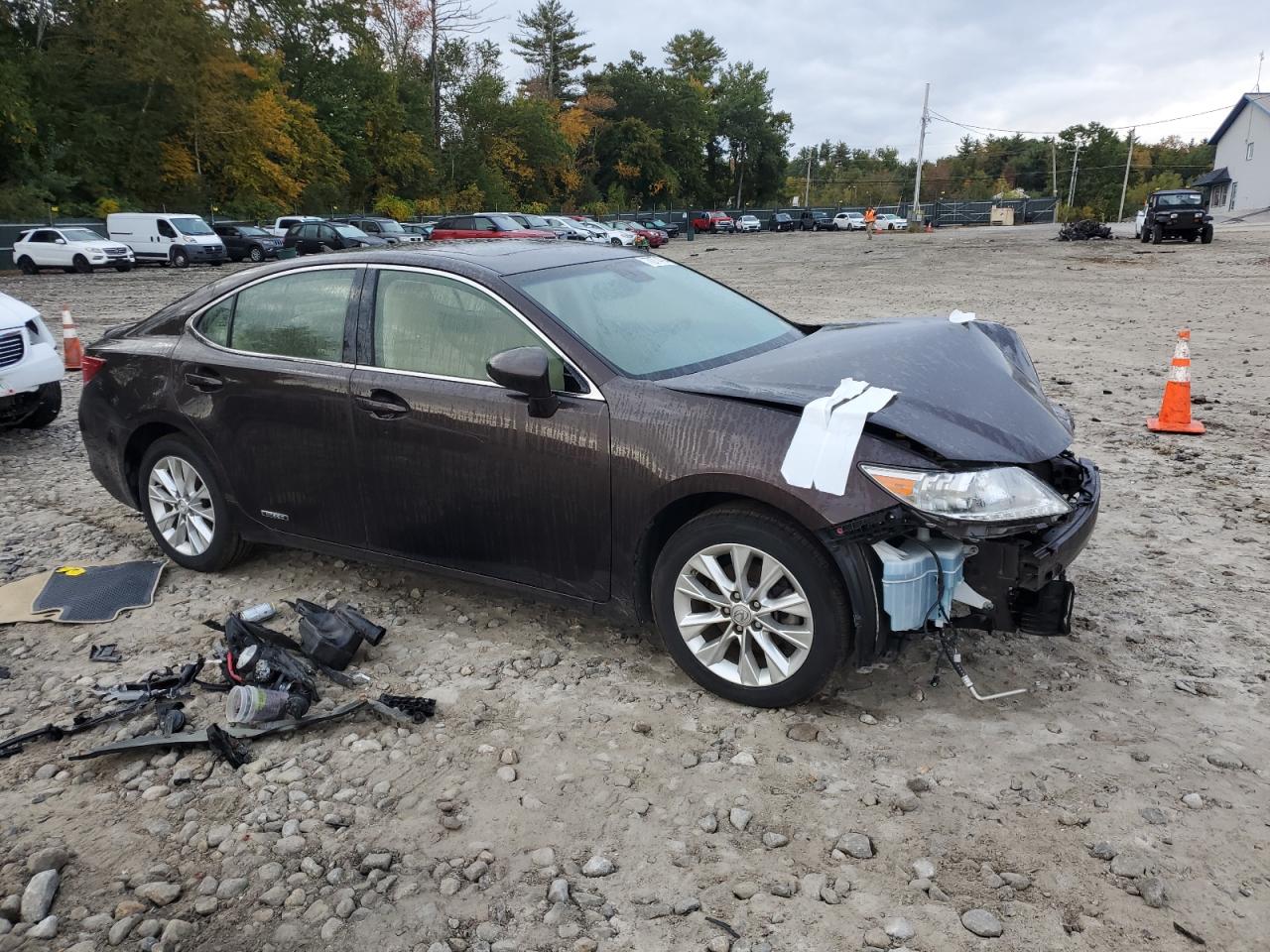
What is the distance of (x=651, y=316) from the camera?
166 inches

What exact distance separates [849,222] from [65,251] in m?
50.1

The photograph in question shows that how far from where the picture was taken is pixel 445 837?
9.64ft

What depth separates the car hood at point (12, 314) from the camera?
7.30 meters

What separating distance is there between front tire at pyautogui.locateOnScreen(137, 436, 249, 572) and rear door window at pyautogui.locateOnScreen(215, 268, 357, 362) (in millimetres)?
642

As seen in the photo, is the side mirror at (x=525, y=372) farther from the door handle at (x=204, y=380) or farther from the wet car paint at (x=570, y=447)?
the door handle at (x=204, y=380)

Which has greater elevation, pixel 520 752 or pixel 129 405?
pixel 129 405

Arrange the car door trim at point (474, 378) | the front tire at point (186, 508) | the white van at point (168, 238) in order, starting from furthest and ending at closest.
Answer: the white van at point (168, 238)
the front tire at point (186, 508)
the car door trim at point (474, 378)

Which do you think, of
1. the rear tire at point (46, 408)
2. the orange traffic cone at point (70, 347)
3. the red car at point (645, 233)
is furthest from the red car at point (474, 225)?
the rear tire at point (46, 408)

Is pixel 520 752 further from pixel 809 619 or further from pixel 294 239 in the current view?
pixel 294 239

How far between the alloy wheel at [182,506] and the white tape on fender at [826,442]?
313 centimetres

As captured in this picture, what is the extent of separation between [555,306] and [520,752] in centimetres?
175

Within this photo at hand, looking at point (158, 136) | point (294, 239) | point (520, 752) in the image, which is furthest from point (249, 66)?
point (520, 752)

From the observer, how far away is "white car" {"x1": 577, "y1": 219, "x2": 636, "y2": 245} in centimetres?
3794

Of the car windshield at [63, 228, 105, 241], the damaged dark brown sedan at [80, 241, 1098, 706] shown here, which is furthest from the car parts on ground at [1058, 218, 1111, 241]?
the damaged dark brown sedan at [80, 241, 1098, 706]
